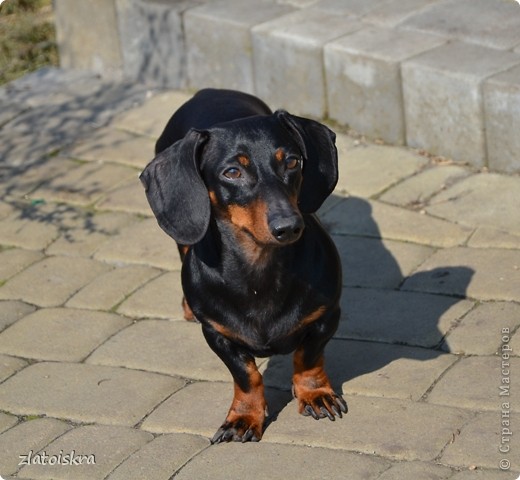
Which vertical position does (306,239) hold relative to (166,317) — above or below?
above

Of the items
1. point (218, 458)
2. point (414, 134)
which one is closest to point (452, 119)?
point (414, 134)

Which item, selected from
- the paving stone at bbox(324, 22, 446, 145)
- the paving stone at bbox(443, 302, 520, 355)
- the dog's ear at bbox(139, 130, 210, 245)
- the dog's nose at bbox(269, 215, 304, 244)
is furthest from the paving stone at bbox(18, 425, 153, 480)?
the paving stone at bbox(324, 22, 446, 145)

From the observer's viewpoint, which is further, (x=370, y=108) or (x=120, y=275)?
(x=370, y=108)

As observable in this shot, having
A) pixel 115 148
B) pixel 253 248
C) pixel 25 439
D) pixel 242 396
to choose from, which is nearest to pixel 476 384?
pixel 242 396

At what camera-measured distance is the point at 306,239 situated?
4.23 meters

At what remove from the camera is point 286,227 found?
12.0ft

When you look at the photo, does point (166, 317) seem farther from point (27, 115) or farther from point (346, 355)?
point (27, 115)

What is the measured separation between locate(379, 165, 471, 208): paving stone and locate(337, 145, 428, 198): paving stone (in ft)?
0.21

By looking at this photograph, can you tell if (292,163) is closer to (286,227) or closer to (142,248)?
(286,227)

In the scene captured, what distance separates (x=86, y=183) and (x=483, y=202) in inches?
89.9

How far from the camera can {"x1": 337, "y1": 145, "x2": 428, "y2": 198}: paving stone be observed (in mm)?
6012

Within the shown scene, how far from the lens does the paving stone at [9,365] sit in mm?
4820

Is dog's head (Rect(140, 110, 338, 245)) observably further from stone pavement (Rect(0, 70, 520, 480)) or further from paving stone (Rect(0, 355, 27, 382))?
paving stone (Rect(0, 355, 27, 382))

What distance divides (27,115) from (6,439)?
11.6ft
